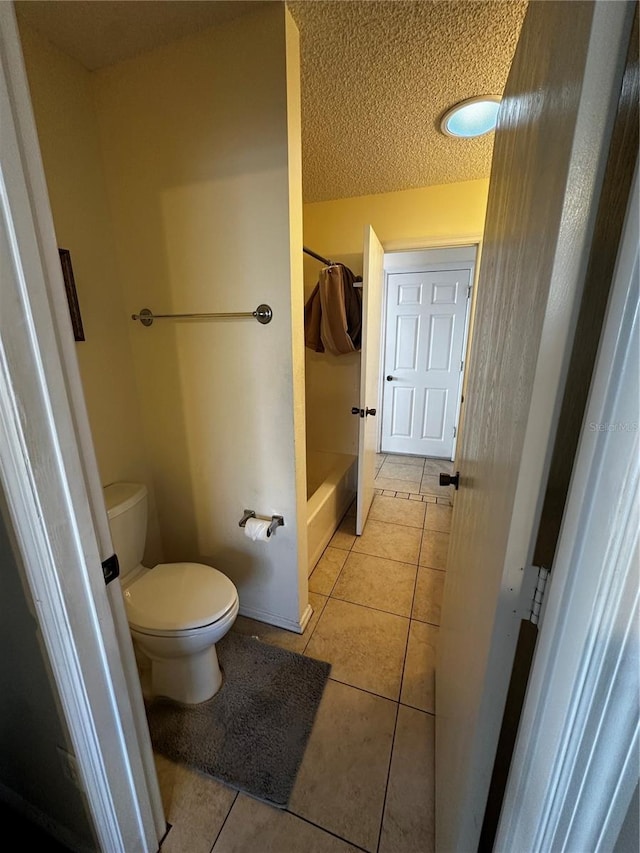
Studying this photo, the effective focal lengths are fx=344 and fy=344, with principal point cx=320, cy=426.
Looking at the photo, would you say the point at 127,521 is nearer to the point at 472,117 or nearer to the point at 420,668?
the point at 420,668

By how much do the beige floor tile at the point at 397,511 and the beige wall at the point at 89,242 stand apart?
176 cm

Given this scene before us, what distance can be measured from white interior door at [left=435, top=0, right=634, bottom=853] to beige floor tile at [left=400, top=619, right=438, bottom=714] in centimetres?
44

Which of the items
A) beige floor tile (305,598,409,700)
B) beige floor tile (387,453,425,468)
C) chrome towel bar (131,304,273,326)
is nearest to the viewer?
chrome towel bar (131,304,273,326)

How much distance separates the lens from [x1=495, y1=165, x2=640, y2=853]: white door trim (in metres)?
0.34

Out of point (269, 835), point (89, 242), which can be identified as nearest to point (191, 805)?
point (269, 835)

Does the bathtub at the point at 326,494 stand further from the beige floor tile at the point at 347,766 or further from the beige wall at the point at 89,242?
the beige wall at the point at 89,242

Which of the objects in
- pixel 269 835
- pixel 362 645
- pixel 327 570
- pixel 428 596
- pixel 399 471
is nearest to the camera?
pixel 269 835

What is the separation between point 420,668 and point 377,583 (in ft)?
1.73

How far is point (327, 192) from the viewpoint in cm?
247

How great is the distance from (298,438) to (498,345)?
91cm

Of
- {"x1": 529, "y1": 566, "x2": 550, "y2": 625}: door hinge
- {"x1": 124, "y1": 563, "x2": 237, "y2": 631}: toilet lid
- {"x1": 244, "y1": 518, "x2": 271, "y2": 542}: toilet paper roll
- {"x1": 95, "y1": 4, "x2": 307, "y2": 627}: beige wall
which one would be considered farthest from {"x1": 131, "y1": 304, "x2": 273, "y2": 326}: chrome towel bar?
{"x1": 529, "y1": 566, "x2": 550, "y2": 625}: door hinge

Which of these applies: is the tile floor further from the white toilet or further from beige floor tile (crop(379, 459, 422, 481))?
beige floor tile (crop(379, 459, 422, 481))

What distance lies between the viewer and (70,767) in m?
0.85

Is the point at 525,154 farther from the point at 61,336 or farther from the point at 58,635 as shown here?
the point at 58,635
